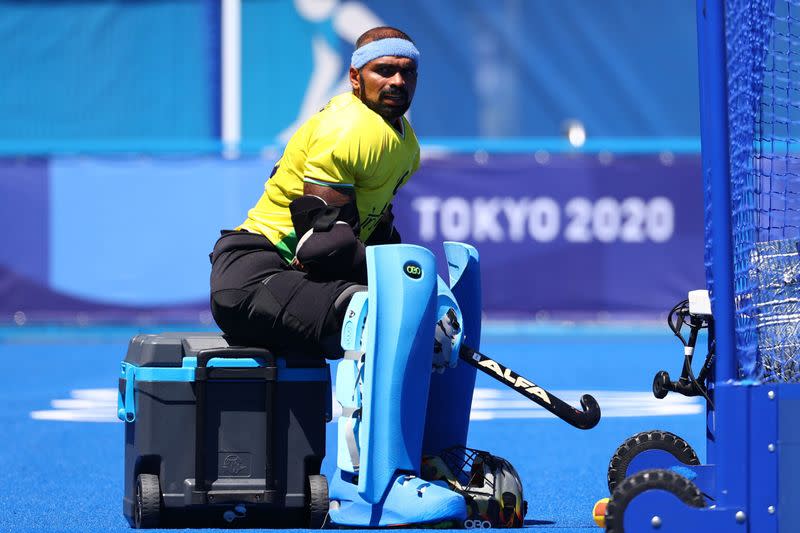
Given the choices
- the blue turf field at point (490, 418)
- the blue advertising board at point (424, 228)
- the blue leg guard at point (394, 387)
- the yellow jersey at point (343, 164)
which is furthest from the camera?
the blue advertising board at point (424, 228)

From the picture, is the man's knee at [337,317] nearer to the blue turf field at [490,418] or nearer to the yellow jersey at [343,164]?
the yellow jersey at [343,164]

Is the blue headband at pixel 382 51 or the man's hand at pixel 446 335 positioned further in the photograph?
the blue headband at pixel 382 51

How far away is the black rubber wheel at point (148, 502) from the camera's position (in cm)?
434

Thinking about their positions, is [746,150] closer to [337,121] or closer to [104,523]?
[337,121]

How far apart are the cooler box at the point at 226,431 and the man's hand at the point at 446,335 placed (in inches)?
15.0

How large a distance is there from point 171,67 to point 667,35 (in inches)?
213

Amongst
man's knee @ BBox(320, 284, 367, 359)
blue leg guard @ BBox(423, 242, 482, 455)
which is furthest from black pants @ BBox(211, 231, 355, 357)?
blue leg guard @ BBox(423, 242, 482, 455)

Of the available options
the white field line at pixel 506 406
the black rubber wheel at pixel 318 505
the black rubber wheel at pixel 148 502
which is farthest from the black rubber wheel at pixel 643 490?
the white field line at pixel 506 406

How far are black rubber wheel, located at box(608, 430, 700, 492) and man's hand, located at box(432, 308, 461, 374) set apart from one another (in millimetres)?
674

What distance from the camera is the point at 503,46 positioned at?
54.7ft

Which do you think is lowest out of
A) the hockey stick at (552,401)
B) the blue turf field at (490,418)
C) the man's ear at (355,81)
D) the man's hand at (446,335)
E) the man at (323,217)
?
the blue turf field at (490,418)

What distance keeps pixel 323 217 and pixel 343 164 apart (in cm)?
17

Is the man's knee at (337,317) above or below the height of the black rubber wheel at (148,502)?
above

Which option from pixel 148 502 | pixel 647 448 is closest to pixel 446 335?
pixel 647 448
